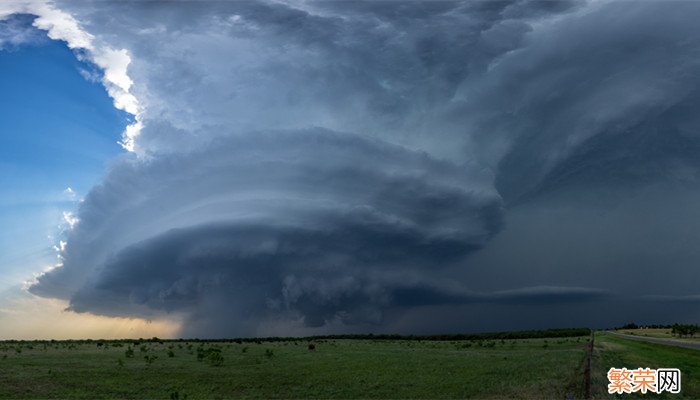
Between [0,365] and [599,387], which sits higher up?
[599,387]

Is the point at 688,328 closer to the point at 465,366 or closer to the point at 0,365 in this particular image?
the point at 465,366

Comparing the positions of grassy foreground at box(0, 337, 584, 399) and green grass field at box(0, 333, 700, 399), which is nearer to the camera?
green grass field at box(0, 333, 700, 399)

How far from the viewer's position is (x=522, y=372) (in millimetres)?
43938

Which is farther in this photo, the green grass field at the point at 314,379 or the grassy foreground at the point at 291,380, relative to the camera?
the grassy foreground at the point at 291,380

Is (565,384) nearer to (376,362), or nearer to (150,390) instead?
(376,362)

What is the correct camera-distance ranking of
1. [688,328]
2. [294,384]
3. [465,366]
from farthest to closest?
[688,328]
[465,366]
[294,384]

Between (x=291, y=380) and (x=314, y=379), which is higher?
(x=314, y=379)

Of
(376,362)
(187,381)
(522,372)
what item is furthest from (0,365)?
(522,372)

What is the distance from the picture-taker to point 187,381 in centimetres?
4159

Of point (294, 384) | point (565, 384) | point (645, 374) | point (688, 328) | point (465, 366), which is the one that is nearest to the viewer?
point (645, 374)

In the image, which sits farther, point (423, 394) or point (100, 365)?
point (100, 365)

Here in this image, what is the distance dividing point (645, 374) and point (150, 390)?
113 ft

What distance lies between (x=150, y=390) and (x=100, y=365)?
21.9 m

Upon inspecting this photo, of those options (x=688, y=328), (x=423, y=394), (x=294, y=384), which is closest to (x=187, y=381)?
(x=294, y=384)
